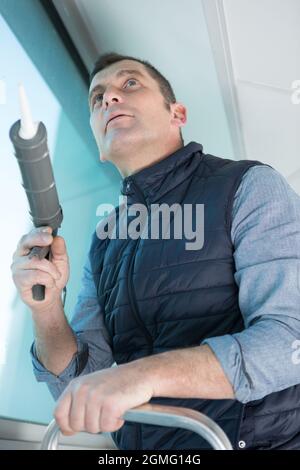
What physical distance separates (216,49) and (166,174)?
28.9 inches

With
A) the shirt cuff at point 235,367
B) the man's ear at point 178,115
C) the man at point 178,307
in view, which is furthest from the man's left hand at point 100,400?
the man's ear at point 178,115

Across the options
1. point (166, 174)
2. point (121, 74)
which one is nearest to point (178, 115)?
point (121, 74)

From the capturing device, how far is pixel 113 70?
5.31 feet

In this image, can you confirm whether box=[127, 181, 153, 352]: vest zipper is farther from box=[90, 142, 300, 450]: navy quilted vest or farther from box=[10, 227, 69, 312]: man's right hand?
box=[10, 227, 69, 312]: man's right hand

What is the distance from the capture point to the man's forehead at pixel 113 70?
1613 millimetres

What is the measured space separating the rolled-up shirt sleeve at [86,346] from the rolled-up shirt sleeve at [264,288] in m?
0.48

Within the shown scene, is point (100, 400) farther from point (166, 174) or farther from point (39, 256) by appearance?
point (166, 174)

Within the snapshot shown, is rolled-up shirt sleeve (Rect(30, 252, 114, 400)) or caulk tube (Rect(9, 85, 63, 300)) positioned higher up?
caulk tube (Rect(9, 85, 63, 300))

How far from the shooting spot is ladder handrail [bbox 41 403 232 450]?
63 cm

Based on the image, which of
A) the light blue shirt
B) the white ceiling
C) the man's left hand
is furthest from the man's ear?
the man's left hand

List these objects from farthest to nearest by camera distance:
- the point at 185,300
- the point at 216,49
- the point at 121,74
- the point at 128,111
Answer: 1. the point at 216,49
2. the point at 121,74
3. the point at 128,111
4. the point at 185,300

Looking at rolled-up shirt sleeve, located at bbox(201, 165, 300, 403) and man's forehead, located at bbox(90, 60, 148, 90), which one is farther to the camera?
man's forehead, located at bbox(90, 60, 148, 90)

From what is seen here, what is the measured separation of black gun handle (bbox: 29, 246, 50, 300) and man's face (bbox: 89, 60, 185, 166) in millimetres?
555

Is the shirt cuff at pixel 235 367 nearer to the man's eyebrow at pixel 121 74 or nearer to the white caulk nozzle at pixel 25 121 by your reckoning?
the white caulk nozzle at pixel 25 121
